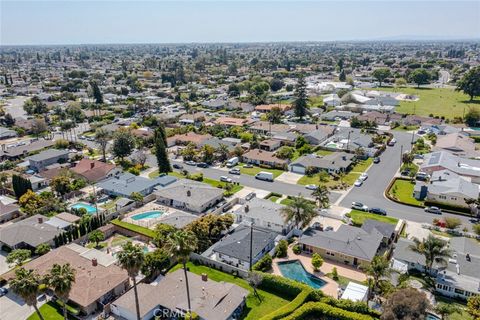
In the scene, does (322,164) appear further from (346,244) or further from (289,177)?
(346,244)

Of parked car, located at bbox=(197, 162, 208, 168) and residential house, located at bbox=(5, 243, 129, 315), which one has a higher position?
parked car, located at bbox=(197, 162, 208, 168)

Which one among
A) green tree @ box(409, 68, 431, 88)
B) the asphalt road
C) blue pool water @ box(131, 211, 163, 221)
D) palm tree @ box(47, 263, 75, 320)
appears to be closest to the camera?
palm tree @ box(47, 263, 75, 320)

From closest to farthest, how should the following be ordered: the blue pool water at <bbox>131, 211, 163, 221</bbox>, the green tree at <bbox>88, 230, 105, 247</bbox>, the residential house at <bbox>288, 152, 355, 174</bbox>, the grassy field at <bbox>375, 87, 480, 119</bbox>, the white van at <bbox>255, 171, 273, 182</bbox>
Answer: the green tree at <bbox>88, 230, 105, 247</bbox> < the blue pool water at <bbox>131, 211, 163, 221</bbox> < the white van at <bbox>255, 171, 273, 182</bbox> < the residential house at <bbox>288, 152, 355, 174</bbox> < the grassy field at <bbox>375, 87, 480, 119</bbox>

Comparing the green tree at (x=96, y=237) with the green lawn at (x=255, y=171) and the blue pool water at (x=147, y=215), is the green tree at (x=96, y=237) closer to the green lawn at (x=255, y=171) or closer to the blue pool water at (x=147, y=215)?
the blue pool water at (x=147, y=215)

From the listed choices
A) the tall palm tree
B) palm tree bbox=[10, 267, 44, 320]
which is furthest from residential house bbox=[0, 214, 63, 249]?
A: the tall palm tree

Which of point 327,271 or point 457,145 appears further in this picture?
point 457,145

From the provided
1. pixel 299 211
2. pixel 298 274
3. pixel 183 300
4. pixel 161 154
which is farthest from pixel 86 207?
pixel 298 274

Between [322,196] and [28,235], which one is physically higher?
[322,196]

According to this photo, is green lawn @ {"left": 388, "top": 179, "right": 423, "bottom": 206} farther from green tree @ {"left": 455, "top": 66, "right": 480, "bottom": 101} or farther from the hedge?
green tree @ {"left": 455, "top": 66, "right": 480, "bottom": 101}
